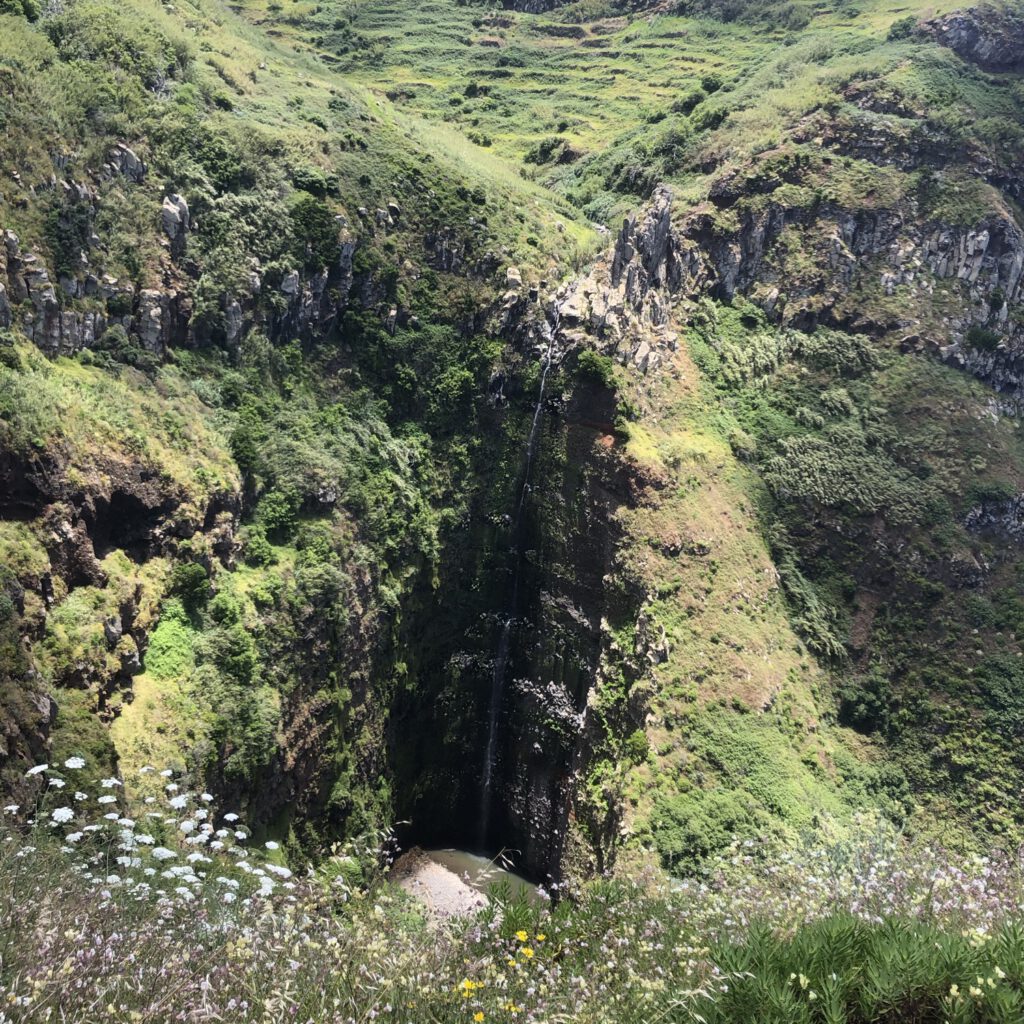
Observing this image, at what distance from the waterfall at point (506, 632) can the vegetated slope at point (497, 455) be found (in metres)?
0.55

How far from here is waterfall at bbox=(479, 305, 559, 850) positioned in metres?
48.7

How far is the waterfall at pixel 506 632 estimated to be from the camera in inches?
1917

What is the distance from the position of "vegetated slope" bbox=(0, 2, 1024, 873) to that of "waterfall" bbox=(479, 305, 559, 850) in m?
0.55

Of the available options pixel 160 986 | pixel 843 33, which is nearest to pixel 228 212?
pixel 160 986

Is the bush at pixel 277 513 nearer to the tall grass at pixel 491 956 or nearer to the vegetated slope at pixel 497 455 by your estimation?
the vegetated slope at pixel 497 455

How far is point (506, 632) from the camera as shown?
1944 inches

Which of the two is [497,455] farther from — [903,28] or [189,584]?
[903,28]

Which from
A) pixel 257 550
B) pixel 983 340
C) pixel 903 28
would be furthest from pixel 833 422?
pixel 903 28

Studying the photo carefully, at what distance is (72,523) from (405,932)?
74.4 ft

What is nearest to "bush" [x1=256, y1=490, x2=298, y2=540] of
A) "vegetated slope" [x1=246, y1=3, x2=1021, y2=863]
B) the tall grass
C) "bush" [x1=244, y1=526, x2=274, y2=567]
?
"bush" [x1=244, y1=526, x2=274, y2=567]

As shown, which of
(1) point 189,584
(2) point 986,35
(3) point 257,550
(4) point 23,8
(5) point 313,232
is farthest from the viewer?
(2) point 986,35

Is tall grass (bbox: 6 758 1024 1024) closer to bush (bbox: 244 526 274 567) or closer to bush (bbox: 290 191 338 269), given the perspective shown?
bush (bbox: 244 526 274 567)

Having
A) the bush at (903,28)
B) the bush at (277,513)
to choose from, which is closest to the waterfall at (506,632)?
the bush at (277,513)

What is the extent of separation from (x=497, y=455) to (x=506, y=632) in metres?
11.0
